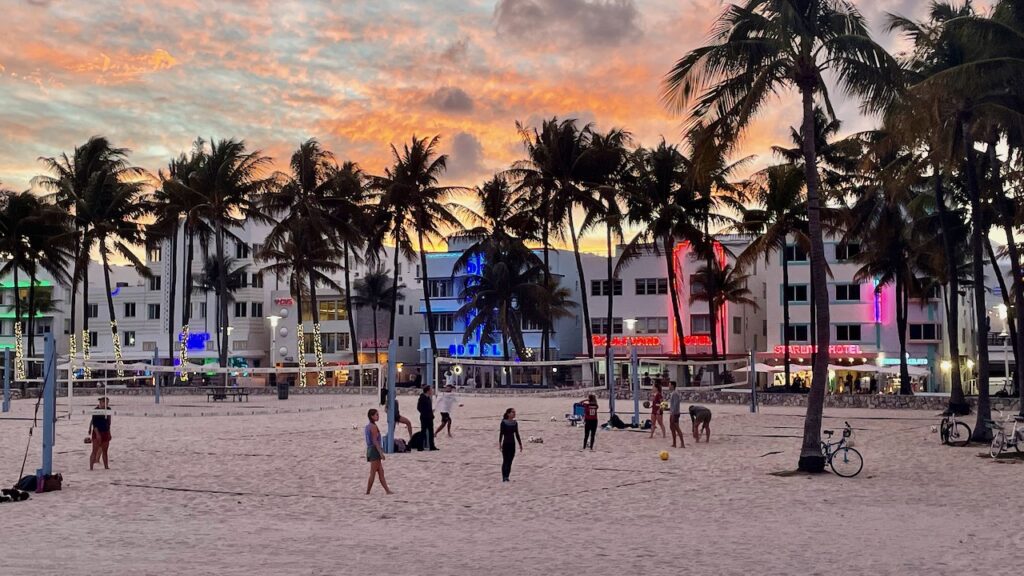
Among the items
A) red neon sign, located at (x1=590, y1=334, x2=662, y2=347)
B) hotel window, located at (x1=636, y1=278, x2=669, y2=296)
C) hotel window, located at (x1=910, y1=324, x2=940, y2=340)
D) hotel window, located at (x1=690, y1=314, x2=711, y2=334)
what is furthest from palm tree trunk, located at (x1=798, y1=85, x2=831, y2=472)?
hotel window, located at (x1=636, y1=278, x2=669, y2=296)

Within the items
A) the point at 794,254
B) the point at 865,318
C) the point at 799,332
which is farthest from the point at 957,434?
the point at 799,332

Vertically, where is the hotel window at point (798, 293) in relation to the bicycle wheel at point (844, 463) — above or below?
above

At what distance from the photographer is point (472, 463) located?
22.4 m

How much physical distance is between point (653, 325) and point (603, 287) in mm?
5256

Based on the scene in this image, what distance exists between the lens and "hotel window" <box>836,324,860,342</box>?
64312 millimetres

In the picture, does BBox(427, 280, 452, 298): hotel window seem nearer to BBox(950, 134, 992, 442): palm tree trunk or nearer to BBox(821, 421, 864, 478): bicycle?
BBox(950, 134, 992, 442): palm tree trunk

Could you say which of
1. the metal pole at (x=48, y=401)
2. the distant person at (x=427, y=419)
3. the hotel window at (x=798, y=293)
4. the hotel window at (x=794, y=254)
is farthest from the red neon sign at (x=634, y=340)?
the metal pole at (x=48, y=401)

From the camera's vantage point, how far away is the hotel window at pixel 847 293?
64500 millimetres

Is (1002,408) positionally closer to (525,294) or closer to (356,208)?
(525,294)

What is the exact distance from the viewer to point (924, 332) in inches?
2500

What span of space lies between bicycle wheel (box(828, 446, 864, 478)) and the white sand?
0.31 m

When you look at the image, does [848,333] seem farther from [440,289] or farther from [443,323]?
[440,289]

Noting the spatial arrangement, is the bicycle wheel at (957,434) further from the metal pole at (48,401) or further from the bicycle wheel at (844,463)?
the metal pole at (48,401)

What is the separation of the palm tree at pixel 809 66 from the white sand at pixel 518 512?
116 inches
